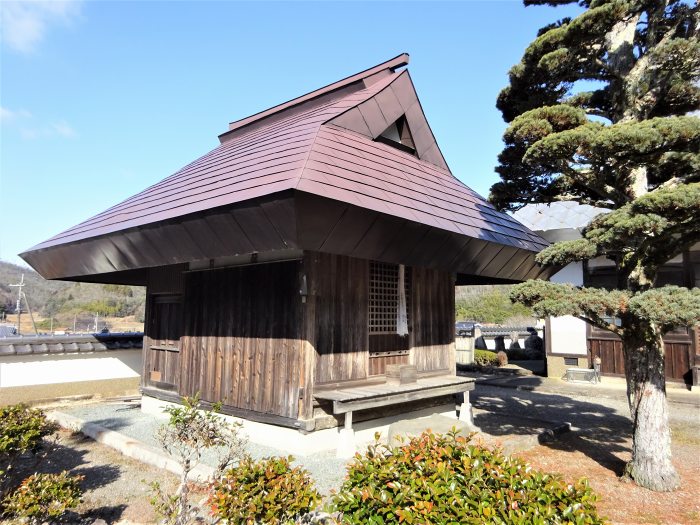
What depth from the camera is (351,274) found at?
25.1 ft

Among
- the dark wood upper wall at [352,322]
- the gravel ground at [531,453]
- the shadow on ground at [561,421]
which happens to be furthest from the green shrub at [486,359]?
the dark wood upper wall at [352,322]

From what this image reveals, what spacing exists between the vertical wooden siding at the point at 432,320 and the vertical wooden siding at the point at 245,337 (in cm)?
285

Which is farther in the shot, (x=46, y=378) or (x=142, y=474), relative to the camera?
(x=46, y=378)

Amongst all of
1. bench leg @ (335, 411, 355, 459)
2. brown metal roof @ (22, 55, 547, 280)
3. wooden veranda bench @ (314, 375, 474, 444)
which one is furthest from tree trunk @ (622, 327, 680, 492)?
bench leg @ (335, 411, 355, 459)

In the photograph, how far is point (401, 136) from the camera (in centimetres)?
991

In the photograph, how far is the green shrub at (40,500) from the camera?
12.0 ft

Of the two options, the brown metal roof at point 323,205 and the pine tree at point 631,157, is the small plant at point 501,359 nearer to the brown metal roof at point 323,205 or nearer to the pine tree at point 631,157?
the brown metal roof at point 323,205

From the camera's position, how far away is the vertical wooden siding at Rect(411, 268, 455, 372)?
29.1 ft

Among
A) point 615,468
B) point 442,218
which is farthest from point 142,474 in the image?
point 615,468

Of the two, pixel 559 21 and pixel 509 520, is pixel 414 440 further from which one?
pixel 559 21

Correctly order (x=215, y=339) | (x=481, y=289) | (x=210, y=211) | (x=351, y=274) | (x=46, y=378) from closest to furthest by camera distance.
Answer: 1. (x=210, y=211)
2. (x=351, y=274)
3. (x=215, y=339)
4. (x=46, y=378)
5. (x=481, y=289)

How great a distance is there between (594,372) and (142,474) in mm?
13983

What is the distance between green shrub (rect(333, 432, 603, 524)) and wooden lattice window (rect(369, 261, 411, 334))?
195 inches

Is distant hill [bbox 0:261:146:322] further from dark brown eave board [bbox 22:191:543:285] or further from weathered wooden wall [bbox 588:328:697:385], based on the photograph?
weathered wooden wall [bbox 588:328:697:385]
